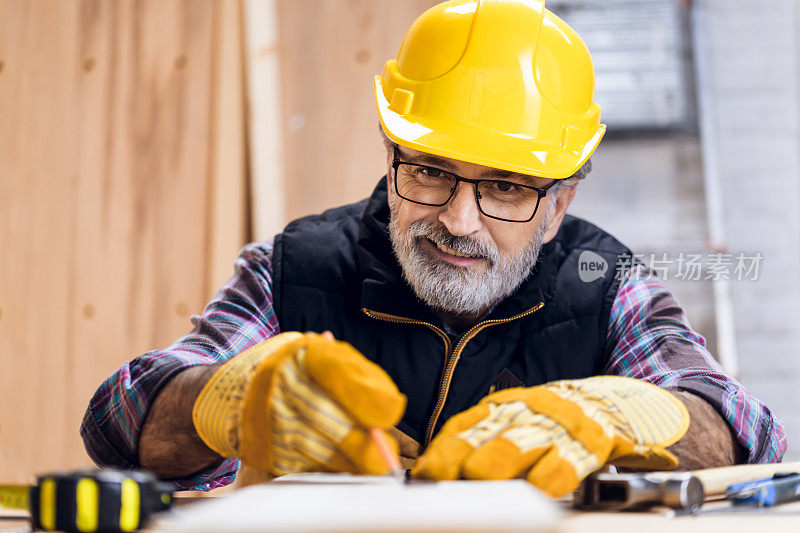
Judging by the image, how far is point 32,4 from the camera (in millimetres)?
2480

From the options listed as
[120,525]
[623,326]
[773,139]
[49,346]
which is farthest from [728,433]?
[773,139]

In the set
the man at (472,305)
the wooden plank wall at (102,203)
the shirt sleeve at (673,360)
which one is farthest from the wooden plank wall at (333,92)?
the shirt sleeve at (673,360)

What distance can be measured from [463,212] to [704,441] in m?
0.66

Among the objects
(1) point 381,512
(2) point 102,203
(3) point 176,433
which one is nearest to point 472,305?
(3) point 176,433

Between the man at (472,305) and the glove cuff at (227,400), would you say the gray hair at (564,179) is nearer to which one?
the man at (472,305)

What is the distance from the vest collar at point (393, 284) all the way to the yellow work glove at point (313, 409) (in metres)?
0.72

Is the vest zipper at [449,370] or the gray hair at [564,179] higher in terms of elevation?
the gray hair at [564,179]

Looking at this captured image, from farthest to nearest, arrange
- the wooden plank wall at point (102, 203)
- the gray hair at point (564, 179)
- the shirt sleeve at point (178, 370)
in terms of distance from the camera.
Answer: the wooden plank wall at point (102, 203), the gray hair at point (564, 179), the shirt sleeve at point (178, 370)

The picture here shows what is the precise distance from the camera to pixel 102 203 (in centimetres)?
239

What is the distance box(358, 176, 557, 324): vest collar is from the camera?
1.76 meters

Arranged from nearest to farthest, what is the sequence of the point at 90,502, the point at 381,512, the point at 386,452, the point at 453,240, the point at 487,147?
the point at 381,512, the point at 90,502, the point at 386,452, the point at 487,147, the point at 453,240

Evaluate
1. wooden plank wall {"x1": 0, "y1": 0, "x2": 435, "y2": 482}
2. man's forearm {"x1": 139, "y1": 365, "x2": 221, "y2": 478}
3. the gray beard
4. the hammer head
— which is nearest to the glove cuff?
man's forearm {"x1": 139, "y1": 365, "x2": 221, "y2": 478}

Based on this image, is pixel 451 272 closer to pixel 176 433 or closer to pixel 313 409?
pixel 176 433

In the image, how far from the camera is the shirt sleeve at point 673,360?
1.41 m
